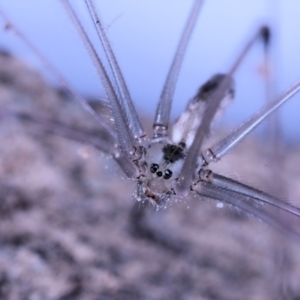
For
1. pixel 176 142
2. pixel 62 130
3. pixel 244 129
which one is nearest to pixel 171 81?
pixel 176 142

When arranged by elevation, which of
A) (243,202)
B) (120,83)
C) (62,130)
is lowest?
(62,130)

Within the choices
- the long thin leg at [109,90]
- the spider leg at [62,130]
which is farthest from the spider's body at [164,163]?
the spider leg at [62,130]

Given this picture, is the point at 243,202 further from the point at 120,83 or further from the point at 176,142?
the point at 120,83

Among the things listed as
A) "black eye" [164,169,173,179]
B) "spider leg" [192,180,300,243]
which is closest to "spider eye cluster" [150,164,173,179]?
"black eye" [164,169,173,179]

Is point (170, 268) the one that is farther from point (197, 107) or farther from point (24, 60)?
point (24, 60)

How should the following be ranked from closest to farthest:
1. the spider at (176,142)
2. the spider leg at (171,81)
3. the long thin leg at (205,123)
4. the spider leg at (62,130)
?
the spider leg at (62,130) < the long thin leg at (205,123) < the spider at (176,142) < the spider leg at (171,81)

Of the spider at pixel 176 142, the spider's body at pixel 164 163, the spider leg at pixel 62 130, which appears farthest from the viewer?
the spider's body at pixel 164 163

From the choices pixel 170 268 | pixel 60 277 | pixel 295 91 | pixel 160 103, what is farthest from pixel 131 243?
pixel 295 91

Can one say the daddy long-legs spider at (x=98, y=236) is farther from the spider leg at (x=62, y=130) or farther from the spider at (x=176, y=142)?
the spider leg at (x=62, y=130)
